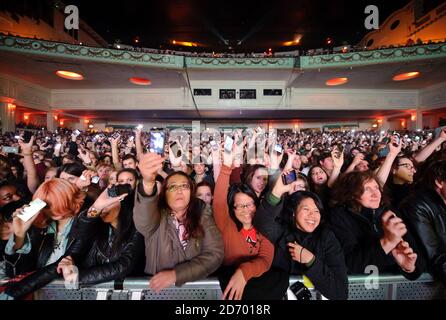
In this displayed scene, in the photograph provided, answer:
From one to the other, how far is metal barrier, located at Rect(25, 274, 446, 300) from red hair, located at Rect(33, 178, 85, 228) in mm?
527

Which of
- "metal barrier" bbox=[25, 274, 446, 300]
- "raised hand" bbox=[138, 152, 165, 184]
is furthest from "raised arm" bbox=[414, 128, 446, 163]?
"raised hand" bbox=[138, 152, 165, 184]

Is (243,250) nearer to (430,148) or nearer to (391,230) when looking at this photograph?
(391,230)

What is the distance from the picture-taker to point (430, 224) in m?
1.75

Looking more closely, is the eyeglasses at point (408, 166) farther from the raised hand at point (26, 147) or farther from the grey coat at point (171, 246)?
the raised hand at point (26, 147)

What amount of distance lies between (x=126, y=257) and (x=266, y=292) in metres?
Answer: 1.04

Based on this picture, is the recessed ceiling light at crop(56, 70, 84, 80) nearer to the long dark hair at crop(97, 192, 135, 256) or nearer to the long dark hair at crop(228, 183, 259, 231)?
the long dark hair at crop(97, 192, 135, 256)

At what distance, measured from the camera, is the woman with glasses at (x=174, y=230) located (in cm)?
153

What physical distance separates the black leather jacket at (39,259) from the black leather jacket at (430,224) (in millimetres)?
2453

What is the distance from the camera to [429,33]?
60.7 ft

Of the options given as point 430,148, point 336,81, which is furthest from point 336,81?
point 430,148

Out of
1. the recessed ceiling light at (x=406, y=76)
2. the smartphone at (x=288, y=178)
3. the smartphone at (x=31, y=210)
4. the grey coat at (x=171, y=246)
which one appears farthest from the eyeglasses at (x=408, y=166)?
the recessed ceiling light at (x=406, y=76)

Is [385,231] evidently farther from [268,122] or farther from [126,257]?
[268,122]

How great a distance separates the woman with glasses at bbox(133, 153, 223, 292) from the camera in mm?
1527
